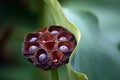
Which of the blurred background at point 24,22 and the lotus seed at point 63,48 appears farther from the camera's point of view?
the blurred background at point 24,22

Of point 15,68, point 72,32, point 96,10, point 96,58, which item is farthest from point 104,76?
point 15,68

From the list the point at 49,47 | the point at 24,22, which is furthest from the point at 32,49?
the point at 24,22

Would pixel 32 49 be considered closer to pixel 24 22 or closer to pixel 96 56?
pixel 96 56

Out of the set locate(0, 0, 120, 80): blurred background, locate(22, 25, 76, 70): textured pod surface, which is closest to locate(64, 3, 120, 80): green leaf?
locate(22, 25, 76, 70): textured pod surface

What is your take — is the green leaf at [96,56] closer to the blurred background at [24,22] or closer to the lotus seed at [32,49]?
the lotus seed at [32,49]

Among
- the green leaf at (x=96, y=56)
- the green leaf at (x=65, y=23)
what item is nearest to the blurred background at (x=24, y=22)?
the green leaf at (x=96, y=56)

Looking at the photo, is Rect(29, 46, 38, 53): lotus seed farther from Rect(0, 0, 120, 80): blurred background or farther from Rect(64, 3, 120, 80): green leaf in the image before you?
Rect(0, 0, 120, 80): blurred background
